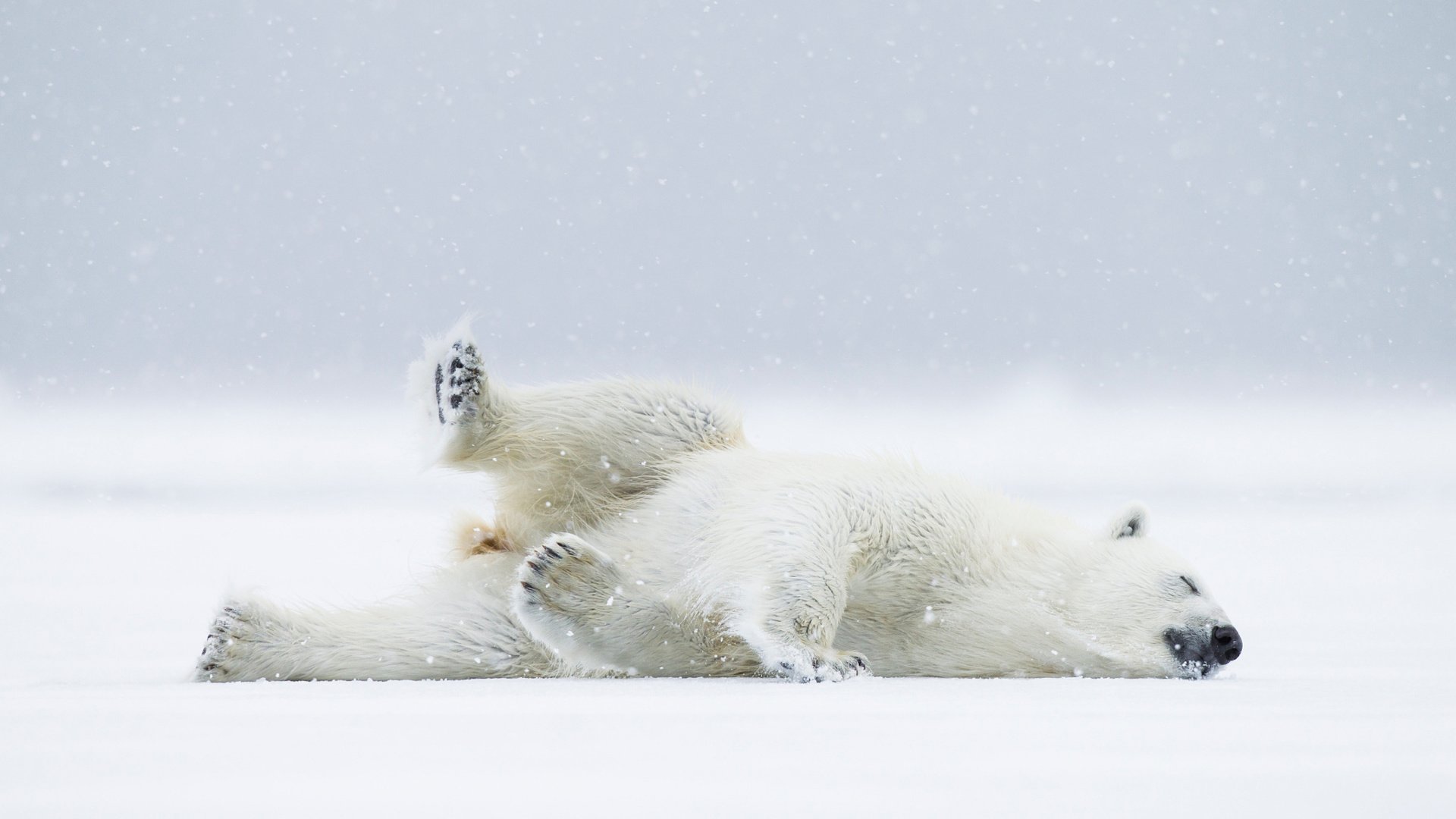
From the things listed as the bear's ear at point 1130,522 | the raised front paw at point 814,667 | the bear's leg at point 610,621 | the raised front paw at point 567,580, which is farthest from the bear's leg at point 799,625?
the bear's ear at point 1130,522

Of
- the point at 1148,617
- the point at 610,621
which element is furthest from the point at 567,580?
the point at 1148,617

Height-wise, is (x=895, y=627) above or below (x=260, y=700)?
below

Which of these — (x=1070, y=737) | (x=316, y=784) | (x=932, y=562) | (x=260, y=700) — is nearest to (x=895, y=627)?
(x=932, y=562)

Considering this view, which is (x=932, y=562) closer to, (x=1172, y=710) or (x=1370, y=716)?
(x=1172, y=710)

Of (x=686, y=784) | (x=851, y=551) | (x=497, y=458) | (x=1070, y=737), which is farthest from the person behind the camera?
(x=497, y=458)

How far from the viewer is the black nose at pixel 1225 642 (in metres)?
2.97

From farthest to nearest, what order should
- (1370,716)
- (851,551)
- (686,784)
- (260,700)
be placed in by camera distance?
1. (851,551)
2. (260,700)
3. (1370,716)
4. (686,784)

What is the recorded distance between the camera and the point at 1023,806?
1538 millimetres

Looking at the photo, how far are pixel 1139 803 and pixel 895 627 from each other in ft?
5.13

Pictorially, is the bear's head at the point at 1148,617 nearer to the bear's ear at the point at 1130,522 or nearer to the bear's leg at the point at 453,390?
the bear's ear at the point at 1130,522

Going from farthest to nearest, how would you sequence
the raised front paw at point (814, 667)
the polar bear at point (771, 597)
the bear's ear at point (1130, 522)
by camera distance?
the bear's ear at point (1130, 522) < the polar bear at point (771, 597) < the raised front paw at point (814, 667)

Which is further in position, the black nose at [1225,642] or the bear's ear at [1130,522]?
the bear's ear at [1130,522]

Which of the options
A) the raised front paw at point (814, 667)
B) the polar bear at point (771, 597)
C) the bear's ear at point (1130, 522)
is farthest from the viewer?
the bear's ear at point (1130, 522)

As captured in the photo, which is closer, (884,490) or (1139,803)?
(1139,803)
